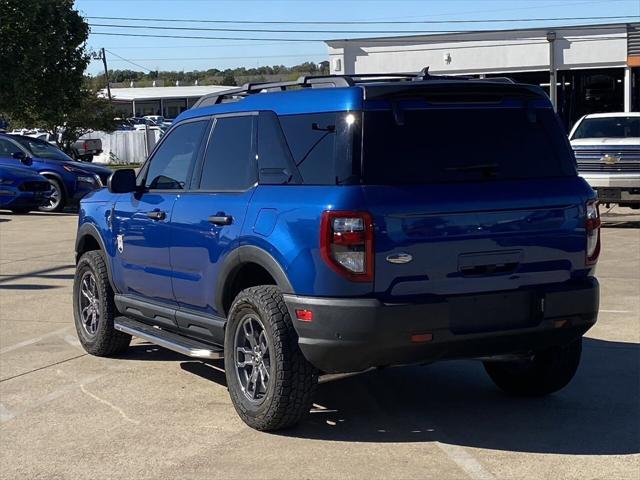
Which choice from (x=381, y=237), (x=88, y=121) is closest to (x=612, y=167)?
(x=381, y=237)

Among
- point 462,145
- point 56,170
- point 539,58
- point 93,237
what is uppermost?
point 539,58

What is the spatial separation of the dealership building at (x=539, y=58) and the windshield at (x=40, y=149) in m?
15.5

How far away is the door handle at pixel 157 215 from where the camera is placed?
6.68 meters

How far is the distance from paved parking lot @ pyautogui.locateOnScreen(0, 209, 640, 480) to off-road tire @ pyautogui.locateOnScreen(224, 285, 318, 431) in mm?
155

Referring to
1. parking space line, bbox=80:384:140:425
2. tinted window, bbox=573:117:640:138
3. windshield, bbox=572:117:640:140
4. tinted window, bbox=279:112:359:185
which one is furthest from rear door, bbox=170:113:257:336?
tinted window, bbox=573:117:640:138

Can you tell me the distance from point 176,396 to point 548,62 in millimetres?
28348

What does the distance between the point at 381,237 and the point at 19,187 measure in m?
16.3

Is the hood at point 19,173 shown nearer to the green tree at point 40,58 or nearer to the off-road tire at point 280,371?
the green tree at point 40,58

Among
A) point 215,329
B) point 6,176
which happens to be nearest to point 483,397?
point 215,329

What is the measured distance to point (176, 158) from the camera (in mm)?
6957

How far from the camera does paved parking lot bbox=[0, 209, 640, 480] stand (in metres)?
5.17

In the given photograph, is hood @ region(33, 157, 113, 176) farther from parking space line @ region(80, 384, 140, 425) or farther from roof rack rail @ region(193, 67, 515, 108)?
roof rack rail @ region(193, 67, 515, 108)

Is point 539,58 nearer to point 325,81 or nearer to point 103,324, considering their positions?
point 103,324

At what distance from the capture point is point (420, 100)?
5.48 m
